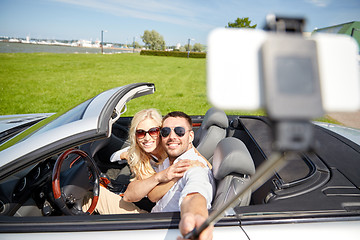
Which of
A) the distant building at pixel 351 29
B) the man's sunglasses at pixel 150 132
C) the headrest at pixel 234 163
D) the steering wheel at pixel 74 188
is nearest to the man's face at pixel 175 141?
the man's sunglasses at pixel 150 132

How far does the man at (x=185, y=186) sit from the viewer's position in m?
1.25

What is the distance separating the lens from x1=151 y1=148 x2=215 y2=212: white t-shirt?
1.62 metres

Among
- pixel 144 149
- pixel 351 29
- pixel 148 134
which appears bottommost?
pixel 144 149

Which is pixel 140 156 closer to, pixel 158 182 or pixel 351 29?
pixel 158 182

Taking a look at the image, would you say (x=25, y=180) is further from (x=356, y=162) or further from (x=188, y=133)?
(x=356, y=162)

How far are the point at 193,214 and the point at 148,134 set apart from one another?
1.13 m

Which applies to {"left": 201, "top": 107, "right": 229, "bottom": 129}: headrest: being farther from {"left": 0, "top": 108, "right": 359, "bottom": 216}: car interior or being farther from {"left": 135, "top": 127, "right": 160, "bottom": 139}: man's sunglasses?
{"left": 135, "top": 127, "right": 160, "bottom": 139}: man's sunglasses

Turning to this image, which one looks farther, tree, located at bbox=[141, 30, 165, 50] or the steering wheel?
tree, located at bbox=[141, 30, 165, 50]

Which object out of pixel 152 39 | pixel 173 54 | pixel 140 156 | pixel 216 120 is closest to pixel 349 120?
pixel 216 120

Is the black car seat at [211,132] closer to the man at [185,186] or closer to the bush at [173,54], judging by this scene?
the man at [185,186]

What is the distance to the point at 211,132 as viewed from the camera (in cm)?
286

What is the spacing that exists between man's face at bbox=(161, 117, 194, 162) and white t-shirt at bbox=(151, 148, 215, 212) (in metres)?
0.06

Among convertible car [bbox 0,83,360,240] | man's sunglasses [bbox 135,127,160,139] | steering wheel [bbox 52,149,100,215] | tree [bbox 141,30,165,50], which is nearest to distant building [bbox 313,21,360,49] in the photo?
convertible car [bbox 0,83,360,240]

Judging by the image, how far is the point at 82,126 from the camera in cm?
160
